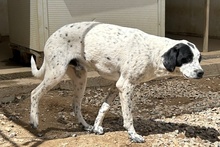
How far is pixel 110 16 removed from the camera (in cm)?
809

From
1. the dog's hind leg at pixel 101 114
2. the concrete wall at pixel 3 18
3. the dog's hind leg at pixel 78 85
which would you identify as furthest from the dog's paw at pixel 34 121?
the concrete wall at pixel 3 18

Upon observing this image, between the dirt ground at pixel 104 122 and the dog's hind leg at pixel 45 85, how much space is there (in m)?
0.18

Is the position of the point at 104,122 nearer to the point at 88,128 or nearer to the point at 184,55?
the point at 88,128

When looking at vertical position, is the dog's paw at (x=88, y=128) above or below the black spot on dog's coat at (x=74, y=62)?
below

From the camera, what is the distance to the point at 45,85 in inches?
216

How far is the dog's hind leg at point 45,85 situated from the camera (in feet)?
17.8

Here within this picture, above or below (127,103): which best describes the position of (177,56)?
above

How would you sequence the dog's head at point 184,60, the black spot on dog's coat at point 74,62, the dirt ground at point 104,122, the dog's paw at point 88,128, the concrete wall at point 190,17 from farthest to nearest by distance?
the concrete wall at point 190,17
the dog's paw at point 88,128
the black spot on dog's coat at point 74,62
the dirt ground at point 104,122
the dog's head at point 184,60

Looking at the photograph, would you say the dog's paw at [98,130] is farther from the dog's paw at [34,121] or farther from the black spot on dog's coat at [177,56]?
the black spot on dog's coat at [177,56]

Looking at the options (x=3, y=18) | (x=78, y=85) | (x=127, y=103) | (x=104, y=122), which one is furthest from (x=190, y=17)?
(x=127, y=103)

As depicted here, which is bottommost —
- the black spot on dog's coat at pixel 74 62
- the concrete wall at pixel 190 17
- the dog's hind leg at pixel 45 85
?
the concrete wall at pixel 190 17

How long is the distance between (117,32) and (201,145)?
162 centimetres

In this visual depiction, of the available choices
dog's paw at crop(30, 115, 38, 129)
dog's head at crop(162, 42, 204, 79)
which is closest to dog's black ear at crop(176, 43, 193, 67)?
dog's head at crop(162, 42, 204, 79)

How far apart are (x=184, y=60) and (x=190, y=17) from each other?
833 centimetres
